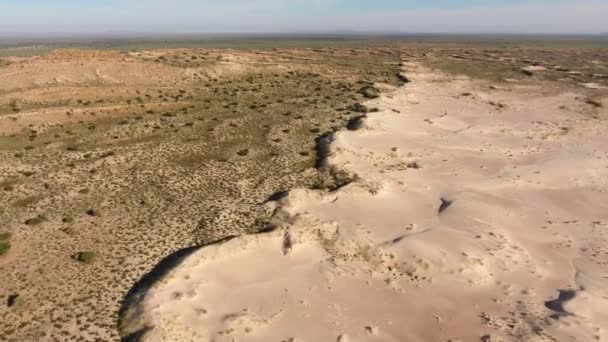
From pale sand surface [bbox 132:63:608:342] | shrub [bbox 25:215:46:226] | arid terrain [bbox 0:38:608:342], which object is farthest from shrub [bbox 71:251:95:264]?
shrub [bbox 25:215:46:226]

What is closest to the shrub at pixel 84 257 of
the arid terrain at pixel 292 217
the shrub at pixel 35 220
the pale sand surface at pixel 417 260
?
the arid terrain at pixel 292 217

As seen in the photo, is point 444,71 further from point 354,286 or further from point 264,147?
point 354,286

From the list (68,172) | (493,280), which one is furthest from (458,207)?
(68,172)

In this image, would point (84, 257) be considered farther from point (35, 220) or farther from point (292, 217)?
point (292, 217)

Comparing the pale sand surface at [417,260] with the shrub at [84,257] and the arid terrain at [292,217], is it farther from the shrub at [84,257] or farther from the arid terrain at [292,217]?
the shrub at [84,257]

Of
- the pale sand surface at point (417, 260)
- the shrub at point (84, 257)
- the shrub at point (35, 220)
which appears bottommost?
the pale sand surface at point (417, 260)

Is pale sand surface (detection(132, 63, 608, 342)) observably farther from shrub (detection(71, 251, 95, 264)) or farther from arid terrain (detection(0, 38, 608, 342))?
shrub (detection(71, 251, 95, 264))

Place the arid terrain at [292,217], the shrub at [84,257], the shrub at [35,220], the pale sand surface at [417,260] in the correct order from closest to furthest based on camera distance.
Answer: the pale sand surface at [417,260], the arid terrain at [292,217], the shrub at [84,257], the shrub at [35,220]
